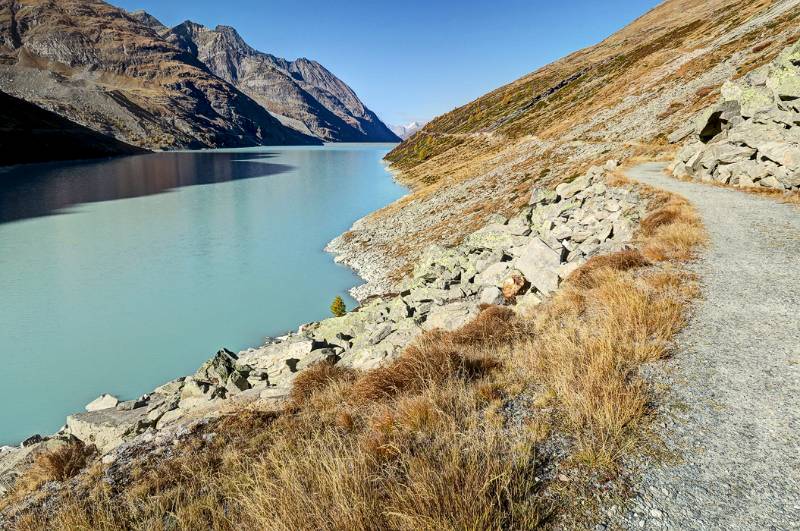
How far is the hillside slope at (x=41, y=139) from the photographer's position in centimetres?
12477

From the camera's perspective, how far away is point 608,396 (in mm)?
5051

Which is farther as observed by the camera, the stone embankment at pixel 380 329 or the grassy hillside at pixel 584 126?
the grassy hillside at pixel 584 126

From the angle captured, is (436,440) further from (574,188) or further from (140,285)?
(140,285)

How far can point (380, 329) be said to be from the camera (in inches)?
529

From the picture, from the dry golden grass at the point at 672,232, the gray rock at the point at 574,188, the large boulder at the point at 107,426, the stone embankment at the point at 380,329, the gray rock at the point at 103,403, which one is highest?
the gray rock at the point at 574,188

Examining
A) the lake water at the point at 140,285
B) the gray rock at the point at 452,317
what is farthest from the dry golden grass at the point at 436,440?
the lake water at the point at 140,285

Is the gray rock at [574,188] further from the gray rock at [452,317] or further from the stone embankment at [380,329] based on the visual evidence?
the gray rock at [452,317]

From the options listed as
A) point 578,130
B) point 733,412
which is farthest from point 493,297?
point 578,130

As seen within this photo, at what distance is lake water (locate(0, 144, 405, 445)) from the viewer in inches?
757

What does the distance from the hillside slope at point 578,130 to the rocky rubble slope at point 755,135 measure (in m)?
11.7

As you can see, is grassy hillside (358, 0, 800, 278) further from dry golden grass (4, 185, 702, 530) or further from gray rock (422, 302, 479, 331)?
dry golden grass (4, 185, 702, 530)

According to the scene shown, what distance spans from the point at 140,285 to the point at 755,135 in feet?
127

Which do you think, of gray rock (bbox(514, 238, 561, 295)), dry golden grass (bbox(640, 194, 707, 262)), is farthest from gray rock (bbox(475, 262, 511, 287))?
dry golden grass (bbox(640, 194, 707, 262))

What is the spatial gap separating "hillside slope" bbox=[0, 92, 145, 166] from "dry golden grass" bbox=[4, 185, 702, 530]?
155479 millimetres
